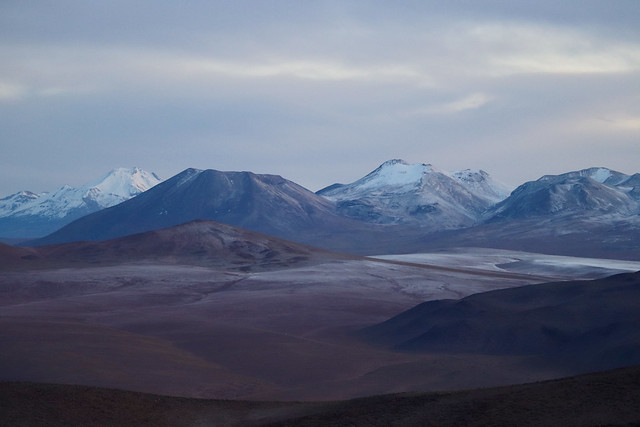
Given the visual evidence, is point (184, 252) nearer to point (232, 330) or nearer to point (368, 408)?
point (232, 330)

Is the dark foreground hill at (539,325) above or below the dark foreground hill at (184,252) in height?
below

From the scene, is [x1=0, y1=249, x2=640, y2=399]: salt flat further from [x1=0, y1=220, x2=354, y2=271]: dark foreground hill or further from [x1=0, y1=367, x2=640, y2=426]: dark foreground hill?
[x1=0, y1=220, x2=354, y2=271]: dark foreground hill

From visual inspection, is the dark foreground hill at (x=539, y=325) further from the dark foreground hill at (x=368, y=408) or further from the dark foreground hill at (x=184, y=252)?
the dark foreground hill at (x=184, y=252)

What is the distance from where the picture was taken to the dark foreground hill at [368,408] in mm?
20141

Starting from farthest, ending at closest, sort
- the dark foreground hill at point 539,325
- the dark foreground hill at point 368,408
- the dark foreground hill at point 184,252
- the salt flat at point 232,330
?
the dark foreground hill at point 184,252 → the dark foreground hill at point 539,325 → the salt flat at point 232,330 → the dark foreground hill at point 368,408

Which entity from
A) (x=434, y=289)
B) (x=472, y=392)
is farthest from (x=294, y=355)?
(x=434, y=289)

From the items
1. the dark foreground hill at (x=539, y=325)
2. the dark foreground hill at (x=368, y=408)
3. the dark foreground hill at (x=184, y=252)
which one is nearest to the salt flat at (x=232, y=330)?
the dark foreground hill at (x=539, y=325)

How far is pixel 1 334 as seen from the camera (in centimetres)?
4000

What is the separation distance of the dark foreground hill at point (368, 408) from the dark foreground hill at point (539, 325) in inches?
615

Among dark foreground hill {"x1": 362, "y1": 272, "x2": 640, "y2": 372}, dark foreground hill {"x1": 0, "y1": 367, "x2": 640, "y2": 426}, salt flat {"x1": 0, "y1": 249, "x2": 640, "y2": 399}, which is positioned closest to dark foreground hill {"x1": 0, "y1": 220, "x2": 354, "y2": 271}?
salt flat {"x1": 0, "y1": 249, "x2": 640, "y2": 399}

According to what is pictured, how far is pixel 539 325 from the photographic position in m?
44.1

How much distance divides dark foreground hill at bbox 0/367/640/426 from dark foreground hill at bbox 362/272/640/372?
15.6 m

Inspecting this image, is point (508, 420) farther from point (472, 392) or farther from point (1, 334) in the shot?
point (1, 334)

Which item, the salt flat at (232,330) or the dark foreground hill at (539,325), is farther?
the dark foreground hill at (539,325)
